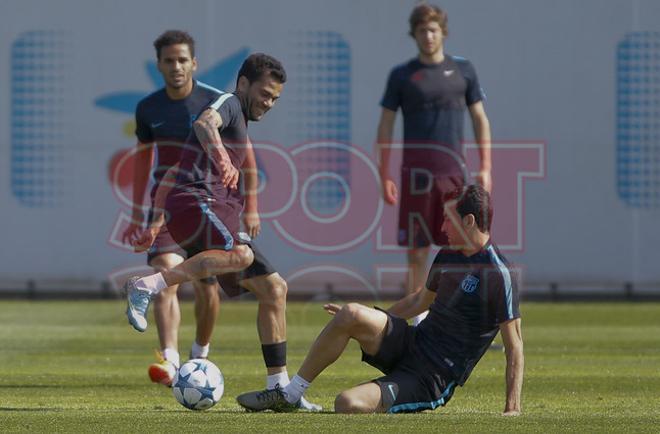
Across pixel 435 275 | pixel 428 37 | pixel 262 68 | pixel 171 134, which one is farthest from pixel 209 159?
pixel 428 37

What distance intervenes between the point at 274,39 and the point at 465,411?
13602 mm

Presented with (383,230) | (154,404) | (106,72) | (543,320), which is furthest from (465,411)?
(106,72)

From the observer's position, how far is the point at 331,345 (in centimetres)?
779

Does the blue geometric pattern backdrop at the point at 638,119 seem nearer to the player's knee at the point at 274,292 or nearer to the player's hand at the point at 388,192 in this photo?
the player's hand at the point at 388,192

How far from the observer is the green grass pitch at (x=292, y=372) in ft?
23.9

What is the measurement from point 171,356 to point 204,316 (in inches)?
17.3

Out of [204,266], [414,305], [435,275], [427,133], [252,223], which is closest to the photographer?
[435,275]

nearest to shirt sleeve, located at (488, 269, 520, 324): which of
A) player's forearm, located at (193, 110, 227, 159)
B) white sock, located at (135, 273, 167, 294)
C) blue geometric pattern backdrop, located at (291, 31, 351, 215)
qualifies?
player's forearm, located at (193, 110, 227, 159)

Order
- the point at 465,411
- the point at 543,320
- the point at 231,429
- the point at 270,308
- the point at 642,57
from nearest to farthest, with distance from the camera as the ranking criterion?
1. the point at 231,429
2. the point at 465,411
3. the point at 270,308
4. the point at 543,320
5. the point at 642,57

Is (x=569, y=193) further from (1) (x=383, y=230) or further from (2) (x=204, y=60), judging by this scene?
(2) (x=204, y=60)

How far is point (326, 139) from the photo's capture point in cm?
2112

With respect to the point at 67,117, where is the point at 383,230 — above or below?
below

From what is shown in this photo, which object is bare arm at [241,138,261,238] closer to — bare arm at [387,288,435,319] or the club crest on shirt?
bare arm at [387,288,435,319]

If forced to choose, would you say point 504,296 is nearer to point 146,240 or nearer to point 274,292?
point 274,292
